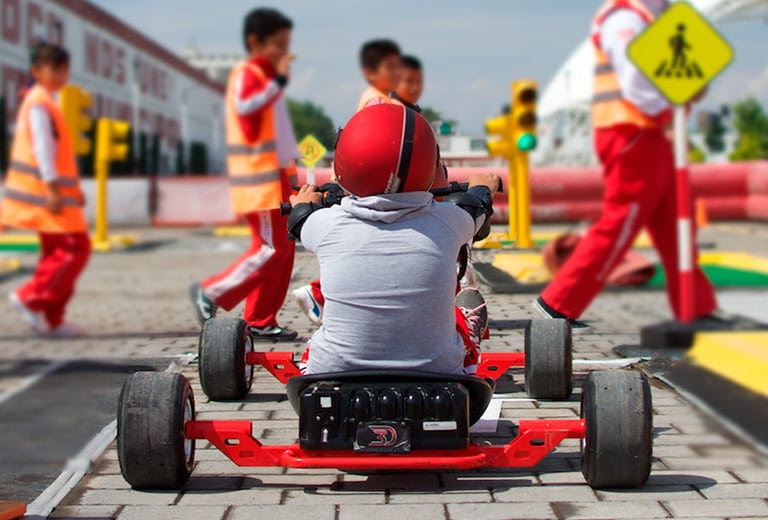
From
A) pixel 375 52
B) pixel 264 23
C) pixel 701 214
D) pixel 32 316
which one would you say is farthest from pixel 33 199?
pixel 701 214

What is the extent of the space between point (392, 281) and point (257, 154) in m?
2.28

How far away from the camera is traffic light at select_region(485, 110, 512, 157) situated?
12.2m

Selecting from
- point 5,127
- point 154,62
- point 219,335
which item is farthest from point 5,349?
point 154,62

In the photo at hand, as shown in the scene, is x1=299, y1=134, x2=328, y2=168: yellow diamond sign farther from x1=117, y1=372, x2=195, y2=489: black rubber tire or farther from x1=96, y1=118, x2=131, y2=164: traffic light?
x1=96, y1=118, x2=131, y2=164: traffic light

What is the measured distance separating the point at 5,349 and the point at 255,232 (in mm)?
2856

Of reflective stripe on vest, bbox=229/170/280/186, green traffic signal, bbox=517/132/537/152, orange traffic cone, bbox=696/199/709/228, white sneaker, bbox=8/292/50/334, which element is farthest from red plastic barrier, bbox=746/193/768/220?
reflective stripe on vest, bbox=229/170/280/186

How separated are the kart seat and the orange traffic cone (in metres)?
19.5

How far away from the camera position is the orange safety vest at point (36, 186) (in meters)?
7.54

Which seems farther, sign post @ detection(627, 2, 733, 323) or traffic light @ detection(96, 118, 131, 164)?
traffic light @ detection(96, 118, 131, 164)

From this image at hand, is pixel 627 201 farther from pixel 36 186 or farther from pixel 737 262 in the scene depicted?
pixel 737 262

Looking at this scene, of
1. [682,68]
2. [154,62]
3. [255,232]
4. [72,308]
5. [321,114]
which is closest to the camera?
[321,114]

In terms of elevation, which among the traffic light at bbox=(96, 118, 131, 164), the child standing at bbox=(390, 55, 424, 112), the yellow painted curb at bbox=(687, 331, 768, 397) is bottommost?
the yellow painted curb at bbox=(687, 331, 768, 397)

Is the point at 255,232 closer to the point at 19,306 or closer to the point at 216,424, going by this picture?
the point at 216,424

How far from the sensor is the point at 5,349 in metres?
7.46
